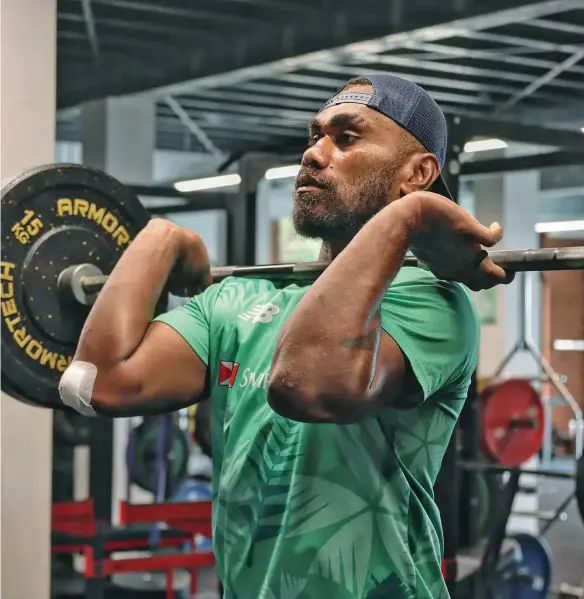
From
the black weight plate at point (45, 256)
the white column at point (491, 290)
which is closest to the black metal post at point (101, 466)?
the black weight plate at point (45, 256)

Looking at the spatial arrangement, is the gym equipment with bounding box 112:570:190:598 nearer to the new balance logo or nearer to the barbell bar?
the barbell bar

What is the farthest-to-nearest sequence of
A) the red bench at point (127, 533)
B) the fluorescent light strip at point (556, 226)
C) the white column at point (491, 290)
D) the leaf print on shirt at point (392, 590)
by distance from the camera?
the white column at point (491, 290), the fluorescent light strip at point (556, 226), the red bench at point (127, 533), the leaf print on shirt at point (392, 590)

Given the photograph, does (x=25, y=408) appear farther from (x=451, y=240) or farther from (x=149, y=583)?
(x=451, y=240)

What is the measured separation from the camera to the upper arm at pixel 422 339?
3.91 feet

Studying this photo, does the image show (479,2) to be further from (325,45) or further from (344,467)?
(344,467)

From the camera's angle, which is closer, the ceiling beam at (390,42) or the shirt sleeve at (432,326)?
the shirt sleeve at (432,326)

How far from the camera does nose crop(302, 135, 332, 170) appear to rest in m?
1.37

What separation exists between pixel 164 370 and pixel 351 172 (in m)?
0.38

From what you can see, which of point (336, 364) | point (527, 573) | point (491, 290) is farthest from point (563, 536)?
point (336, 364)

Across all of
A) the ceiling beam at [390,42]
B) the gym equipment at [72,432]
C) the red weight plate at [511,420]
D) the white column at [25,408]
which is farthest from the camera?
the ceiling beam at [390,42]

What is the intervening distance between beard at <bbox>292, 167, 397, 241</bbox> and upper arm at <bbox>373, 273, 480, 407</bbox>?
13cm

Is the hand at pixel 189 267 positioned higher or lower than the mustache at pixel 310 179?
lower

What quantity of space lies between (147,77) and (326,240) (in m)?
4.73

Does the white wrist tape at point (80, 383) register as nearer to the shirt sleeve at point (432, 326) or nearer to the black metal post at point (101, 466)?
the shirt sleeve at point (432, 326)
